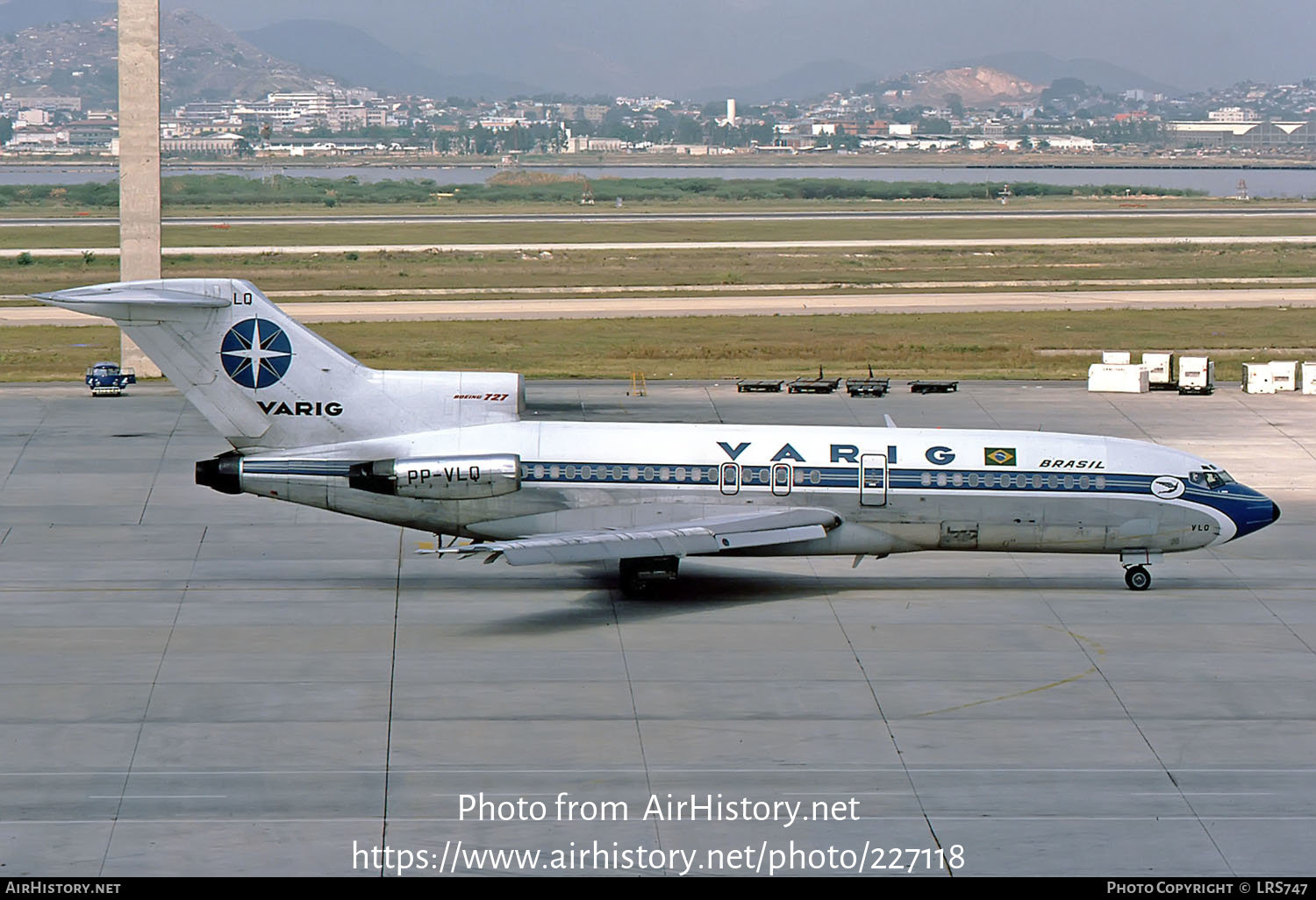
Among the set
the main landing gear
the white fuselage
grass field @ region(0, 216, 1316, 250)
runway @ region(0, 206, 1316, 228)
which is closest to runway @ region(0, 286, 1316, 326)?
grass field @ region(0, 216, 1316, 250)

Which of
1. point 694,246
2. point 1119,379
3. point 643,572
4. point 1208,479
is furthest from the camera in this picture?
point 694,246

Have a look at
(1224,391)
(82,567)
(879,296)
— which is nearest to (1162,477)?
(82,567)

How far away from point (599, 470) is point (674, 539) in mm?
2305

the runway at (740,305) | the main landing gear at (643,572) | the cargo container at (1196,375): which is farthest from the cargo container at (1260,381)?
the main landing gear at (643,572)

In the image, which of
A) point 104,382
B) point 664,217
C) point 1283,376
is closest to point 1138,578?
point 1283,376

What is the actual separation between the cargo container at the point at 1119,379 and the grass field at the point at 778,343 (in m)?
4.63

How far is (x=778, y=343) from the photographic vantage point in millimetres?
74625

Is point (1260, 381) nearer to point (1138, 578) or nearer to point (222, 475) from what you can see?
point (1138, 578)

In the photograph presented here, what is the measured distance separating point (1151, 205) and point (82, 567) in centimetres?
17800

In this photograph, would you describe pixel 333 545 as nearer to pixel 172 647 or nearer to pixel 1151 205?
pixel 172 647

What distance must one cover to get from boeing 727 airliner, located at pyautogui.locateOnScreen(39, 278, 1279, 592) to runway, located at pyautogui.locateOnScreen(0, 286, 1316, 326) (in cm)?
4856

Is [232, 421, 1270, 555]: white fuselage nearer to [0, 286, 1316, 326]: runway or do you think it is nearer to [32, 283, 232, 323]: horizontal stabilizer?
[32, 283, 232, 323]: horizontal stabilizer

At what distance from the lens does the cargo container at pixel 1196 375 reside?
189ft

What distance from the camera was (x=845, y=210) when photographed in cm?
18138
